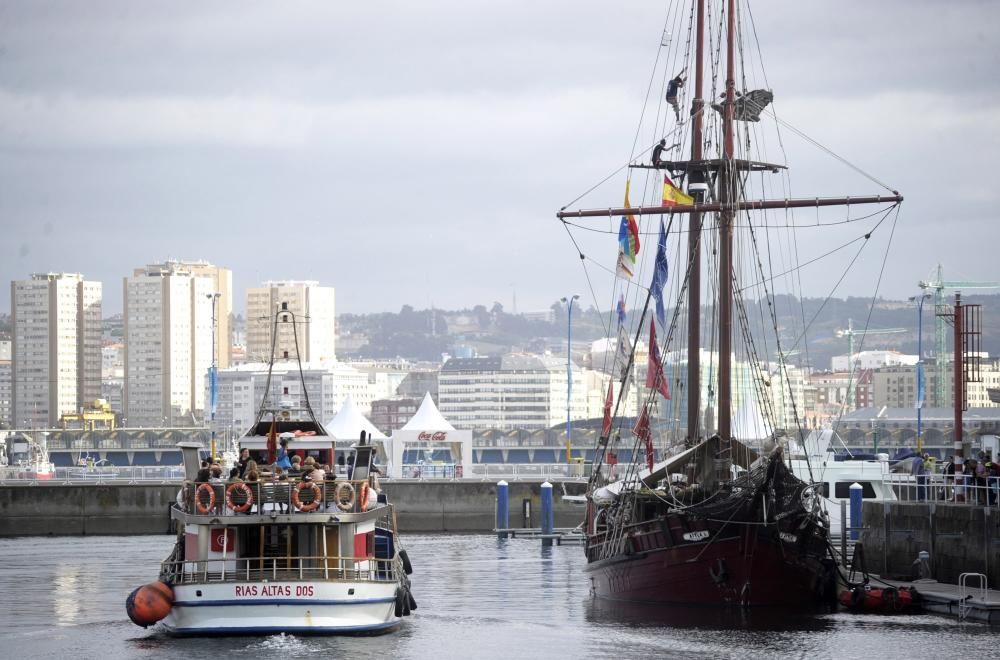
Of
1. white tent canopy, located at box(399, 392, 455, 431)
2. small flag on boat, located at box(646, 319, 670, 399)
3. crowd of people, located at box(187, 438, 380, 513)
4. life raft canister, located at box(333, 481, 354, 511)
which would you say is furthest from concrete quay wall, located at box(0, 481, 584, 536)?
life raft canister, located at box(333, 481, 354, 511)

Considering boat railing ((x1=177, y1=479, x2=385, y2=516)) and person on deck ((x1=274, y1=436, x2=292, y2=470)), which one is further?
person on deck ((x1=274, y1=436, x2=292, y2=470))

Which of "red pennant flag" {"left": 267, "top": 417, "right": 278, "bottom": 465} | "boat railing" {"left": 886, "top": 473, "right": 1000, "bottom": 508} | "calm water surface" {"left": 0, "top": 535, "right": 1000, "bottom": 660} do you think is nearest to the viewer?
"calm water surface" {"left": 0, "top": 535, "right": 1000, "bottom": 660}

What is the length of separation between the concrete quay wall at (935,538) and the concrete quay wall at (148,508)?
34.4 metres

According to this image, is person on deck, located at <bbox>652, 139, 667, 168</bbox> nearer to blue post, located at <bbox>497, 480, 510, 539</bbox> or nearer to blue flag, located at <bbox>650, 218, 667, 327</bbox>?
blue flag, located at <bbox>650, 218, 667, 327</bbox>

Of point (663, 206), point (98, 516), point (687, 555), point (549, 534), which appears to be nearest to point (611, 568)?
point (687, 555)

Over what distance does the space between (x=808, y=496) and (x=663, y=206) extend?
12363mm

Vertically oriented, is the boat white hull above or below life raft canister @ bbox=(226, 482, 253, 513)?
below

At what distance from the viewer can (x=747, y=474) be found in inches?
1921

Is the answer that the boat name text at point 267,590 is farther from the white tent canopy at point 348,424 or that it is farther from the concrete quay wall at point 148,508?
the white tent canopy at point 348,424

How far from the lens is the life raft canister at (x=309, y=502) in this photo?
1626 inches

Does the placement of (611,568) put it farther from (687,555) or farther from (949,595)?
(949,595)

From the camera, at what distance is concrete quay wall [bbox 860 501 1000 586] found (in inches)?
1800

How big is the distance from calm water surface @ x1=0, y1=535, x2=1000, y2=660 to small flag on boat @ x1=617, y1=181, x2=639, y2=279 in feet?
36.0

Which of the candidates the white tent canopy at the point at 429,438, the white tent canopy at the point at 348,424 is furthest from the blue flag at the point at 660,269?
the white tent canopy at the point at 348,424
